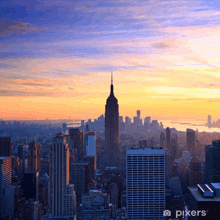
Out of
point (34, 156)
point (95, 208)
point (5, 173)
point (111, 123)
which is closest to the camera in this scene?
point (95, 208)

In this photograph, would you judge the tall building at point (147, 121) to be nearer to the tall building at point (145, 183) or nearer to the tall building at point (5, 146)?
the tall building at point (5, 146)

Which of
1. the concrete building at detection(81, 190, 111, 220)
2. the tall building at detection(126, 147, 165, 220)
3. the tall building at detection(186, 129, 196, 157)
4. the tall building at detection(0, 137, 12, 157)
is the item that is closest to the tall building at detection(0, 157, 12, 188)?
the tall building at detection(0, 137, 12, 157)

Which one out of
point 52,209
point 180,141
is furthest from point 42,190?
point 180,141

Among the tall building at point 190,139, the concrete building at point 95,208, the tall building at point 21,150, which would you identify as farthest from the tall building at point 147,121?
the concrete building at point 95,208

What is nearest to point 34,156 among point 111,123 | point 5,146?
point 5,146

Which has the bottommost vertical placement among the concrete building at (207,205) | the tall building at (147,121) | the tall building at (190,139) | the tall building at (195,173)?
the tall building at (195,173)

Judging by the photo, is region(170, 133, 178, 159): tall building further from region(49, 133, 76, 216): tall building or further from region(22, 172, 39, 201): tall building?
region(49, 133, 76, 216): tall building

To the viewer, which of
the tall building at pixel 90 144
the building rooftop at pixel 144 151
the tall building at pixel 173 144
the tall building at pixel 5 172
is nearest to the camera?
the building rooftop at pixel 144 151

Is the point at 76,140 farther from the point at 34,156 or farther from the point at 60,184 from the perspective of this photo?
the point at 60,184
